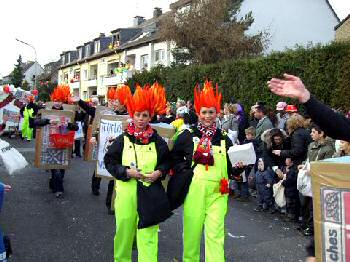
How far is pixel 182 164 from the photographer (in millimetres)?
5117

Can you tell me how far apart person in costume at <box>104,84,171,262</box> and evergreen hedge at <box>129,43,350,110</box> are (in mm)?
9245

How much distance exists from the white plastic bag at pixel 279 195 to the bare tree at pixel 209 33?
1620 centimetres

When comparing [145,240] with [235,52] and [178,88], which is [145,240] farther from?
[235,52]

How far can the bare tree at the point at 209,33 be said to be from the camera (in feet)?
78.4

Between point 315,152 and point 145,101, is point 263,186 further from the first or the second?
point 145,101

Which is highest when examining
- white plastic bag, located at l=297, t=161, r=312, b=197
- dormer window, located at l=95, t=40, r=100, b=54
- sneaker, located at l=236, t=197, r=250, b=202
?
dormer window, located at l=95, t=40, r=100, b=54

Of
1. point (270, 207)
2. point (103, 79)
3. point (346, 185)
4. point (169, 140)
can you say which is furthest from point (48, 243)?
point (103, 79)

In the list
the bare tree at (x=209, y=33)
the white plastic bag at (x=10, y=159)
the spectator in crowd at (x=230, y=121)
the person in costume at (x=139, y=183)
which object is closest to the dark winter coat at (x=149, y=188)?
the person in costume at (x=139, y=183)

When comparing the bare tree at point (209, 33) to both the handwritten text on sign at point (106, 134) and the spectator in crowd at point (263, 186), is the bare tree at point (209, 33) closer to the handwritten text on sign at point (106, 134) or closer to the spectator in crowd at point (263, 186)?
the spectator in crowd at point (263, 186)

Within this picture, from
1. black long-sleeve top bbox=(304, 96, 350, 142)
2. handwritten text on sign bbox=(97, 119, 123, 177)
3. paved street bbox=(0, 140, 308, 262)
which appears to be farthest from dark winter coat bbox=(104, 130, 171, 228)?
handwritten text on sign bbox=(97, 119, 123, 177)

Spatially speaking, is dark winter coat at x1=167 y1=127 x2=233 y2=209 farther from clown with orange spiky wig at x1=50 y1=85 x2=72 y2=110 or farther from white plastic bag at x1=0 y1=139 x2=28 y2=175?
clown with orange spiky wig at x1=50 y1=85 x2=72 y2=110

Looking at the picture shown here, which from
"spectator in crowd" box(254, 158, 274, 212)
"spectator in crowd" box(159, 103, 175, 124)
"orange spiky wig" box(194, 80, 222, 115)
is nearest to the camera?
"orange spiky wig" box(194, 80, 222, 115)

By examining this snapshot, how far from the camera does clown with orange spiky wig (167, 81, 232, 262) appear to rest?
4.82 meters

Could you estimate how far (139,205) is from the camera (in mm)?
4719
